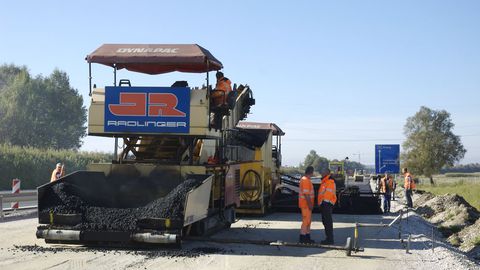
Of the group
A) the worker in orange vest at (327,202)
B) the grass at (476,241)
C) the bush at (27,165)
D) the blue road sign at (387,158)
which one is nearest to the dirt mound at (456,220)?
the grass at (476,241)

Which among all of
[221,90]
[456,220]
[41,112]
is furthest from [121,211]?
[41,112]

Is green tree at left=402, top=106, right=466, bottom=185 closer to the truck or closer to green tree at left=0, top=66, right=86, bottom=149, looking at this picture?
green tree at left=0, top=66, right=86, bottom=149

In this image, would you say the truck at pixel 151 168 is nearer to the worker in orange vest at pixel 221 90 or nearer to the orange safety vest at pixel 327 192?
Result: the worker in orange vest at pixel 221 90

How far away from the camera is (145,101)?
12484 millimetres

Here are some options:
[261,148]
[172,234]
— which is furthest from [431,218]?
[172,234]

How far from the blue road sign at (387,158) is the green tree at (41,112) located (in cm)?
4095

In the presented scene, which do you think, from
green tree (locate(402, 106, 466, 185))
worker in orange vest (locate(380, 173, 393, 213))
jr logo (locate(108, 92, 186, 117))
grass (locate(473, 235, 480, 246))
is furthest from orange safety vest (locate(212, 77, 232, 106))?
green tree (locate(402, 106, 466, 185))

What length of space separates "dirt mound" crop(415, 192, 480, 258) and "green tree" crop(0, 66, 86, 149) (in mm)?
44407

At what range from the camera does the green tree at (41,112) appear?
6103 centimetres

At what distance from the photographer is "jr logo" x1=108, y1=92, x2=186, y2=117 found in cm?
1246

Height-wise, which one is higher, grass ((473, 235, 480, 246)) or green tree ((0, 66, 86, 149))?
green tree ((0, 66, 86, 149))

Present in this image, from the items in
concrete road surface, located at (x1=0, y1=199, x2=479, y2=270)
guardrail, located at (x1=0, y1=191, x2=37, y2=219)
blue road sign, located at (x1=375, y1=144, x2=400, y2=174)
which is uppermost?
blue road sign, located at (x1=375, y1=144, x2=400, y2=174)

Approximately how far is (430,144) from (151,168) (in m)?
78.3

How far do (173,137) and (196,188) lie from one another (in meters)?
2.28
